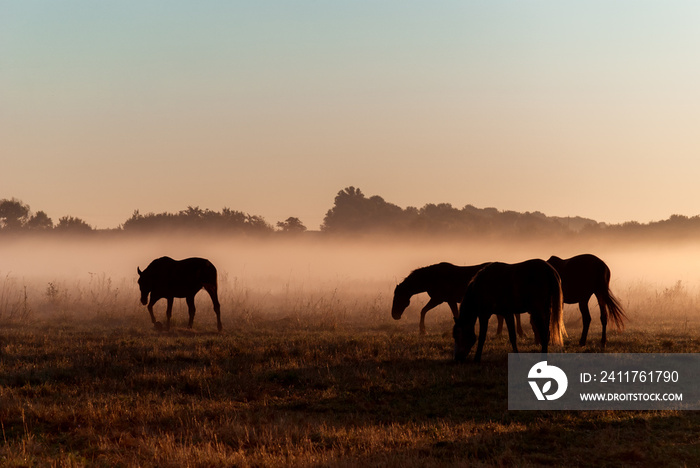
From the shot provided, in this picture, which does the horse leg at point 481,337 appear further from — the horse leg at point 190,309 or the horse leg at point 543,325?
the horse leg at point 190,309

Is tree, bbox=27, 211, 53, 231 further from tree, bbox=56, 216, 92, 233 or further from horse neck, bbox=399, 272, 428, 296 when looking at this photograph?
horse neck, bbox=399, 272, 428, 296

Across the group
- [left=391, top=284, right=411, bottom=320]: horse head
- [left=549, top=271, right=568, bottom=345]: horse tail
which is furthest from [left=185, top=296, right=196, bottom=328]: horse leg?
[left=549, top=271, right=568, bottom=345]: horse tail

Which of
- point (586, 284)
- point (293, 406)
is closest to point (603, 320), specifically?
point (586, 284)

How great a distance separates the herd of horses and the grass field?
0.80 meters

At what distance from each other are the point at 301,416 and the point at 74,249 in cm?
5354

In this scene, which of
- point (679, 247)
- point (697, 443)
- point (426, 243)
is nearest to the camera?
point (697, 443)

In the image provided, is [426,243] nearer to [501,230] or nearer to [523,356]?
[501,230]

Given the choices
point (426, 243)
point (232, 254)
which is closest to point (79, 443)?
point (232, 254)

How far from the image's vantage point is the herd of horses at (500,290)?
13500mm

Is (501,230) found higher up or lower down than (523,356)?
higher up

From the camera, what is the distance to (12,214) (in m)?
75.2

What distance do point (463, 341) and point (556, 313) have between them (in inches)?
80.4

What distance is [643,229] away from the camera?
77062mm

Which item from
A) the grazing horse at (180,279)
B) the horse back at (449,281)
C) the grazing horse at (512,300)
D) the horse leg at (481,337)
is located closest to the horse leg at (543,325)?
the grazing horse at (512,300)
